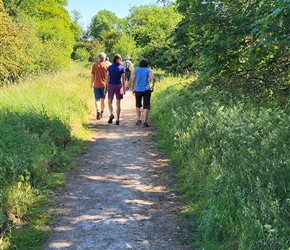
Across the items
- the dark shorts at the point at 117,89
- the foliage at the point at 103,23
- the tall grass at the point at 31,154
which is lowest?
the tall grass at the point at 31,154

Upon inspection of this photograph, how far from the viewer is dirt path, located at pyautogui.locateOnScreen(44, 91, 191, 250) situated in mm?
3777

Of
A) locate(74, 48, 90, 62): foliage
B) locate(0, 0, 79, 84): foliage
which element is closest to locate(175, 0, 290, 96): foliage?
locate(0, 0, 79, 84): foliage

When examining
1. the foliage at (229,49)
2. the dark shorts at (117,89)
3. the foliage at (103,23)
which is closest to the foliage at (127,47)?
the dark shorts at (117,89)

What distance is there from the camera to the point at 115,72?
377 inches

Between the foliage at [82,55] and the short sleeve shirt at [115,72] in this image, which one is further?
the foliage at [82,55]

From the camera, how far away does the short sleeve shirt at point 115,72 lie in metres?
9.56

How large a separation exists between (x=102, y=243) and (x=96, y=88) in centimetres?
718

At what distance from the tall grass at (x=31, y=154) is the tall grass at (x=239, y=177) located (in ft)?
6.34

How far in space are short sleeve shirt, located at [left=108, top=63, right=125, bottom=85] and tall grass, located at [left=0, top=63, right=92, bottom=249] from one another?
1.36 m

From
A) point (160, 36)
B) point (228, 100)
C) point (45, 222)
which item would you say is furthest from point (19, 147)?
point (160, 36)

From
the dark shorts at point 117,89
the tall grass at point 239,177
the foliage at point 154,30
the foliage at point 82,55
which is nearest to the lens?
the tall grass at point 239,177

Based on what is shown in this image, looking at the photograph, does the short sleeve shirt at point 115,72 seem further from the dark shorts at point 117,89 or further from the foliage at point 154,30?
the foliage at point 154,30

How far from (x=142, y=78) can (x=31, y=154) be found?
183 inches

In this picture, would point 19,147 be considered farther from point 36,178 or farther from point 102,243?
point 102,243
